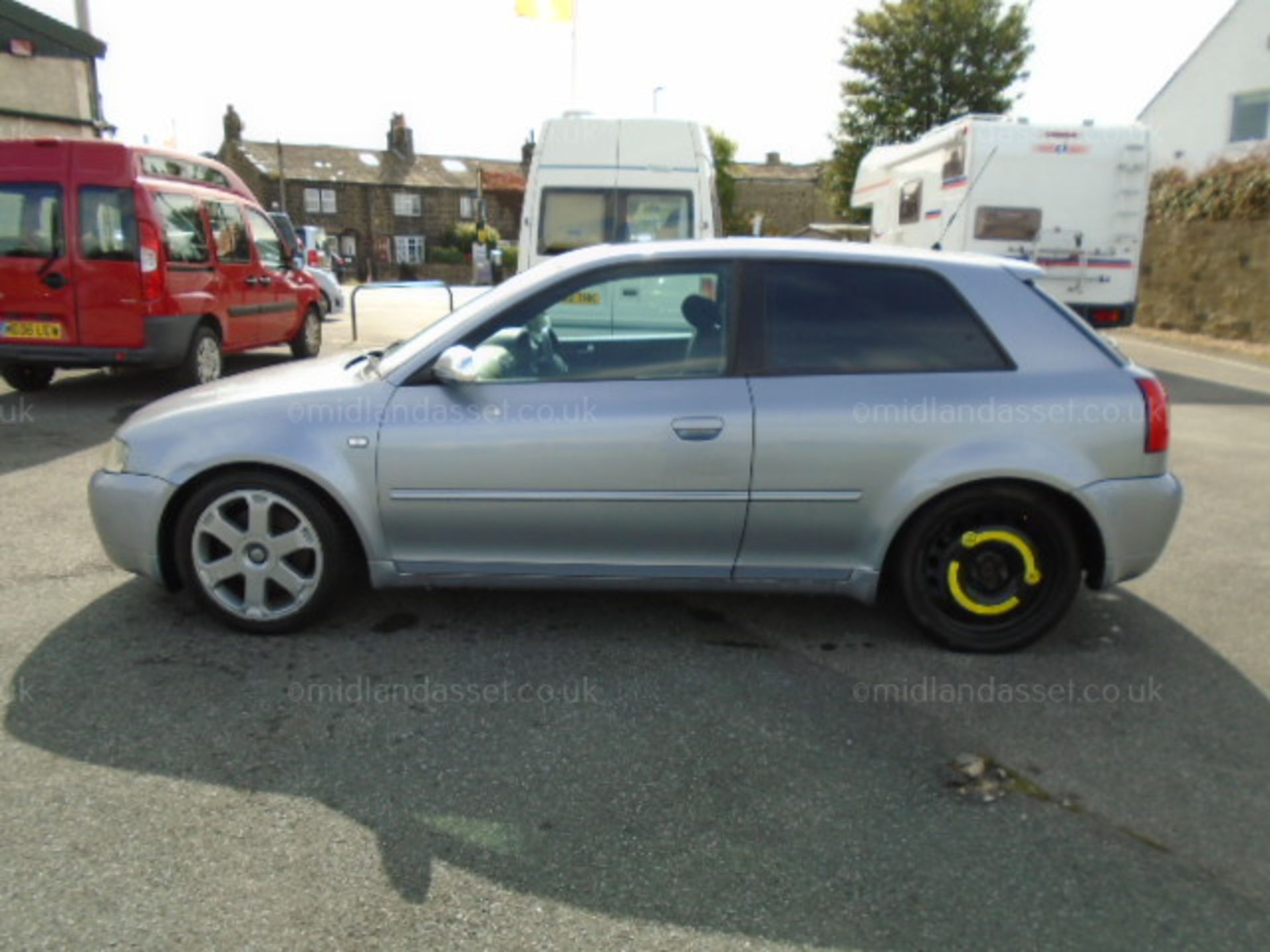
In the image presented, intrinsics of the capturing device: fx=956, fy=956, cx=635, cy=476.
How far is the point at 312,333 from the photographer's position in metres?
12.0

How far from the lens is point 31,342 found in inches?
316

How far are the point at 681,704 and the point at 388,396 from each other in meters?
1.59

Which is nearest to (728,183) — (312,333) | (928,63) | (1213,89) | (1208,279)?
(928,63)

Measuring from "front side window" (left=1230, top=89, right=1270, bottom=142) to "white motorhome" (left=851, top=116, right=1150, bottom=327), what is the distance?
12.8 m

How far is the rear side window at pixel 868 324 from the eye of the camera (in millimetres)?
3641

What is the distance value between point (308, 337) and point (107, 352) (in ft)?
12.8

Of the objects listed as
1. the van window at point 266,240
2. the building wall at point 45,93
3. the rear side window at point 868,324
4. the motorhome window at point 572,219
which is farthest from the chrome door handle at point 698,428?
the building wall at point 45,93

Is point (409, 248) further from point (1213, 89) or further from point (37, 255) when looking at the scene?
point (37, 255)

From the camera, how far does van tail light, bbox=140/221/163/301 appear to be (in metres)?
7.94

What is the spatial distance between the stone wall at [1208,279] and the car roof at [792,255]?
A: 48.6 ft

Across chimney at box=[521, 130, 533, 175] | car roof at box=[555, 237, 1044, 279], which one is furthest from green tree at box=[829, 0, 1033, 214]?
chimney at box=[521, 130, 533, 175]

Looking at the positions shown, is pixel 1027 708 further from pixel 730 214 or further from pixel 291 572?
pixel 730 214

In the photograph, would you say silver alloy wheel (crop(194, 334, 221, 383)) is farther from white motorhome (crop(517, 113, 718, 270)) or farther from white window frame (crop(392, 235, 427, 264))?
white window frame (crop(392, 235, 427, 264))

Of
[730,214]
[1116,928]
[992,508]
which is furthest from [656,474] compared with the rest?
[730,214]
